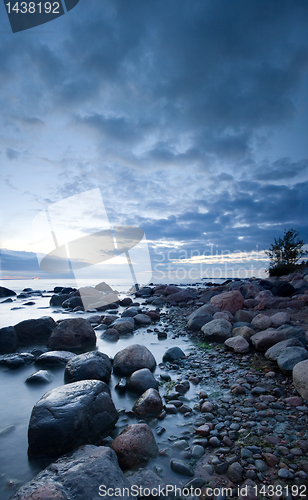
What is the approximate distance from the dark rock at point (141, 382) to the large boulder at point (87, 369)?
545mm

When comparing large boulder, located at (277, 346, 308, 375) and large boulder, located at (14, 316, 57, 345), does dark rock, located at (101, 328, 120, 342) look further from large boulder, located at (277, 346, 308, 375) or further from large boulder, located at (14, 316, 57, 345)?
large boulder, located at (277, 346, 308, 375)

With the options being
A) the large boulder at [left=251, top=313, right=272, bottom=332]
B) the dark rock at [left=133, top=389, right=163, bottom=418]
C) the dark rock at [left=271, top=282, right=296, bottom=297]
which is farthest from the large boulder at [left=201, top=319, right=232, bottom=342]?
the dark rock at [left=271, top=282, right=296, bottom=297]

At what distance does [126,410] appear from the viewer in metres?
3.57

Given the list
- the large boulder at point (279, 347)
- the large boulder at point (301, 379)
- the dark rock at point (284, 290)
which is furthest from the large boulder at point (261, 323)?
the dark rock at point (284, 290)

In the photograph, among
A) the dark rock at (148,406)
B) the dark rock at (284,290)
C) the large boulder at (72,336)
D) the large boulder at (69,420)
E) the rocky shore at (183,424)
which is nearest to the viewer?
the rocky shore at (183,424)

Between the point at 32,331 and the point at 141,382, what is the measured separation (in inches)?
184

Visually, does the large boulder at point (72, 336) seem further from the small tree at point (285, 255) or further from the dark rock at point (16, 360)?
the small tree at point (285, 255)

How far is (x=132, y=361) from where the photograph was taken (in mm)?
4766

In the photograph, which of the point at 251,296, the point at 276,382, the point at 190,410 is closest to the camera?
the point at 190,410

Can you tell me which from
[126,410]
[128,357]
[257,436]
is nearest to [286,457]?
[257,436]

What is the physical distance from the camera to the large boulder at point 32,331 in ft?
23.4

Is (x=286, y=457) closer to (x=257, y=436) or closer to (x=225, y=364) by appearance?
(x=257, y=436)

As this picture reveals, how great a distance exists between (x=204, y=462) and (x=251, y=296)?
11.3m

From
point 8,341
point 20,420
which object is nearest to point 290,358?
point 20,420
